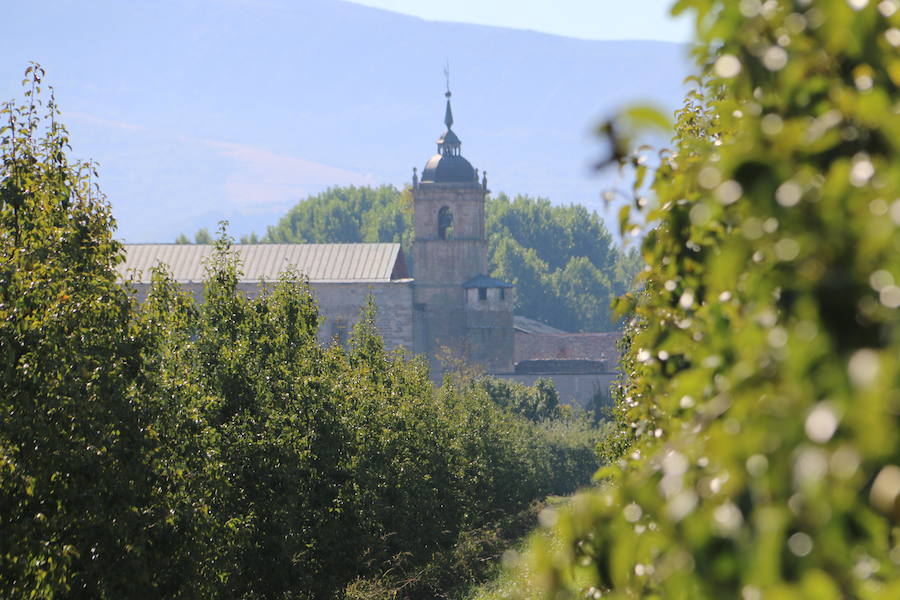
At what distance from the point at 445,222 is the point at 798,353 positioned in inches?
2724

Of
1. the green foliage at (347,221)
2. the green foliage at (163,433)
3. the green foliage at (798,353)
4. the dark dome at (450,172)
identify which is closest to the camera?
the green foliage at (798,353)

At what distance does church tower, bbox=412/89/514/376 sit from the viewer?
69562 millimetres

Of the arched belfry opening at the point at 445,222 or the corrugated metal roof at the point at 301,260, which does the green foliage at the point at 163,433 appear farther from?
the arched belfry opening at the point at 445,222

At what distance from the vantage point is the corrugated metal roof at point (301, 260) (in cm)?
6875

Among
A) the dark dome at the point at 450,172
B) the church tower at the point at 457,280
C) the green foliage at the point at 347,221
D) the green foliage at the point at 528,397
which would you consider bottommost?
the green foliage at the point at 528,397

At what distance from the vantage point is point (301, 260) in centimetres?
7050

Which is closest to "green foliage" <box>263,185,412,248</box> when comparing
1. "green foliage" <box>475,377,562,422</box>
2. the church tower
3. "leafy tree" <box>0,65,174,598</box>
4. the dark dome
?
the dark dome

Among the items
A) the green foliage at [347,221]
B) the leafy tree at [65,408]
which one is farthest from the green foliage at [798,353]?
the green foliage at [347,221]

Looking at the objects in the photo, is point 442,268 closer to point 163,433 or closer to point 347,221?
point 347,221

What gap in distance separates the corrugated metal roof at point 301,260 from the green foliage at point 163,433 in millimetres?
49301

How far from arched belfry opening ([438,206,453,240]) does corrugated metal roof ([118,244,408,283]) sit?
267 cm

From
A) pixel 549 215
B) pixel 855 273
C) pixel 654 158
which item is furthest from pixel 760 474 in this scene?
pixel 549 215

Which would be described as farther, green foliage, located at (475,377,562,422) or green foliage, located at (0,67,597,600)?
green foliage, located at (475,377,562,422)

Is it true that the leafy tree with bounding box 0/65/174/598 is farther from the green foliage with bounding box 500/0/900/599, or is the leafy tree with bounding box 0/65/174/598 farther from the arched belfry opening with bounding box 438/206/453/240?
the arched belfry opening with bounding box 438/206/453/240
